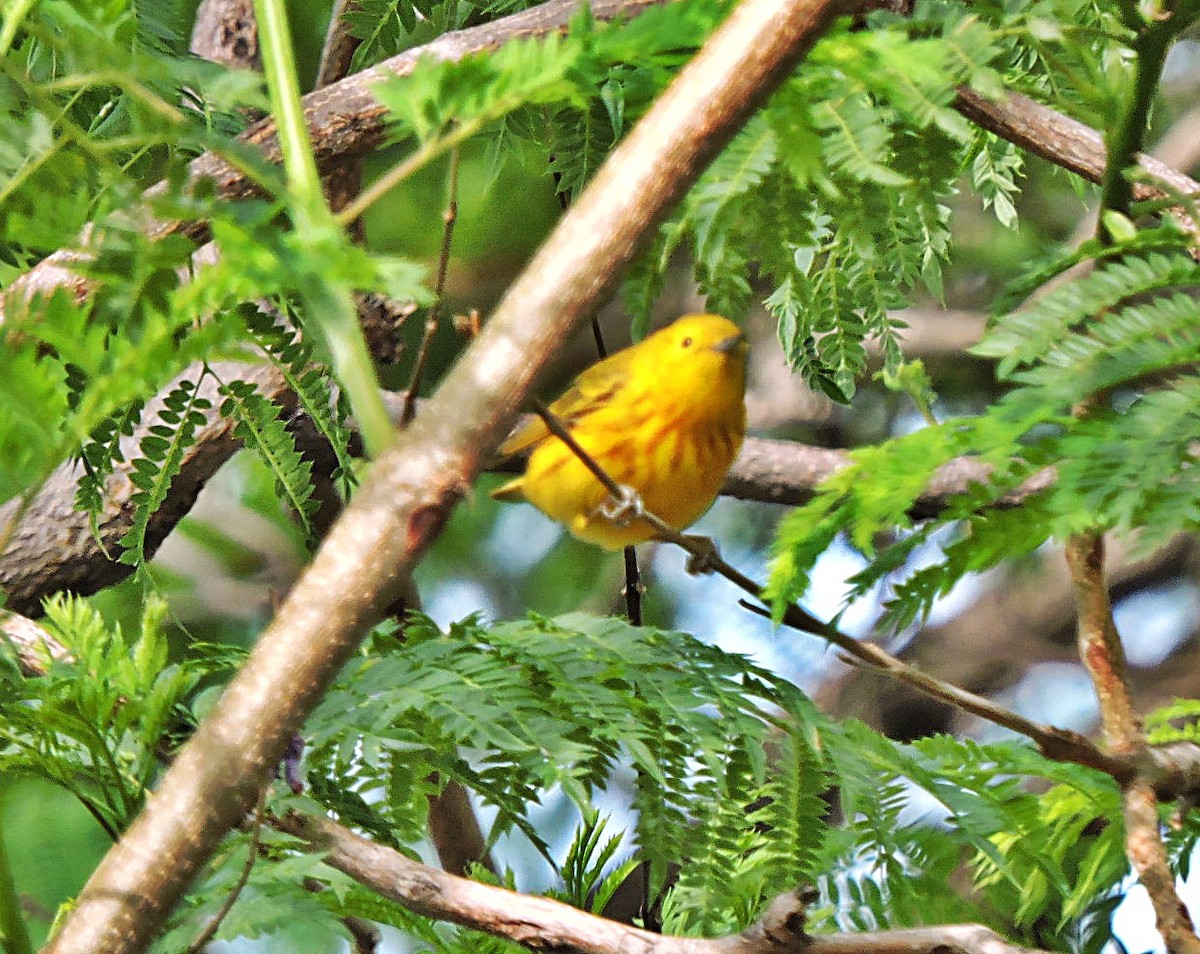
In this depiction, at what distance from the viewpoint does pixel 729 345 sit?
1.37 meters

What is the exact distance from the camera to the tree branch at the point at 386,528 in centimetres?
31

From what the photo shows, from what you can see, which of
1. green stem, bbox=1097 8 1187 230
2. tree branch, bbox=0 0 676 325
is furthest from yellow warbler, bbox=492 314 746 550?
green stem, bbox=1097 8 1187 230

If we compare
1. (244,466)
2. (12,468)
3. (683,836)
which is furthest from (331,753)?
(244,466)

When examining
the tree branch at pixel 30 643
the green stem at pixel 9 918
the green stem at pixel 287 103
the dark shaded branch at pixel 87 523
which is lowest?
the dark shaded branch at pixel 87 523

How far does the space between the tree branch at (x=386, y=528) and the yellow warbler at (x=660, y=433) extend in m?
0.94

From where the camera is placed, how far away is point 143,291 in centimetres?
40

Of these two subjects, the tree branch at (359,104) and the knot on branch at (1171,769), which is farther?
the tree branch at (359,104)

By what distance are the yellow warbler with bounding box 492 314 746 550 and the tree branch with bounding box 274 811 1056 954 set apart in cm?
61

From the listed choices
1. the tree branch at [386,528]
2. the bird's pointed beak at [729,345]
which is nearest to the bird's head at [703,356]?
the bird's pointed beak at [729,345]

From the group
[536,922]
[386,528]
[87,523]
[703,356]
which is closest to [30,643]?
[536,922]

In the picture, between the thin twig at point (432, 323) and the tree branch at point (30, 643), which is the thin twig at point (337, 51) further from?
the thin twig at point (432, 323)

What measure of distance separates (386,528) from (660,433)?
1024 mm

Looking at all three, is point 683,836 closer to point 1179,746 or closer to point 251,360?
point 1179,746

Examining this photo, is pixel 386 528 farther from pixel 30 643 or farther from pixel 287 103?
pixel 30 643
